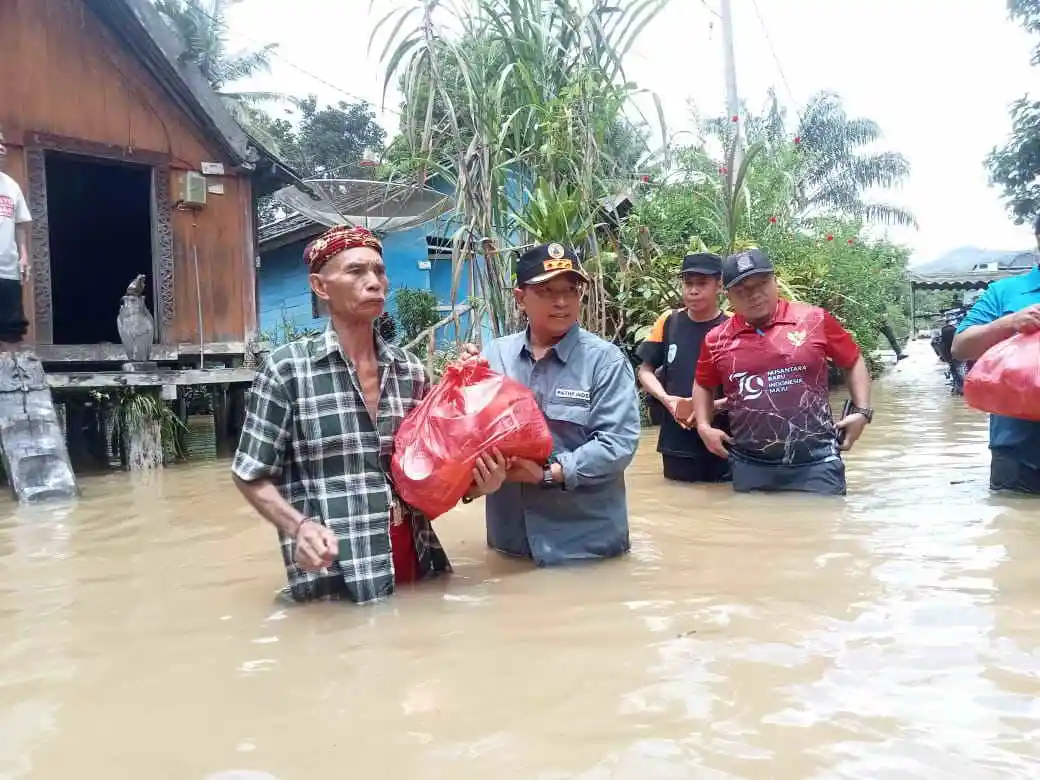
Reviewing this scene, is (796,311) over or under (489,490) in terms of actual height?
over

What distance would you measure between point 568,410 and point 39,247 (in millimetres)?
6847

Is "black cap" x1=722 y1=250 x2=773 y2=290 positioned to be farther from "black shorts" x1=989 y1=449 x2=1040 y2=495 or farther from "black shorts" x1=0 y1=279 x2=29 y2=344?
"black shorts" x1=0 y1=279 x2=29 y2=344

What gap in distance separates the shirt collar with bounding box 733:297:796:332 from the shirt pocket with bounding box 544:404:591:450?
1462 mm

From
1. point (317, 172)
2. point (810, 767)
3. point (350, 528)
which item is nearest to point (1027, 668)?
point (810, 767)

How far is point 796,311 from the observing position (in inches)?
170

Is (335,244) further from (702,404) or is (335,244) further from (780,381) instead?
(702,404)

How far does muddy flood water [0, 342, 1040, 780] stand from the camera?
1831mm

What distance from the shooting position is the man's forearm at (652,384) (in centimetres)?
502

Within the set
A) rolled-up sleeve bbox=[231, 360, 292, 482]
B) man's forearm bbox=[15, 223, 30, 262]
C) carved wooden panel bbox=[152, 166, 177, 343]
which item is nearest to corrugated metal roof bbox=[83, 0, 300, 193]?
carved wooden panel bbox=[152, 166, 177, 343]

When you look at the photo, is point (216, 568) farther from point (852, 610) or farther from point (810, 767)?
point (810, 767)

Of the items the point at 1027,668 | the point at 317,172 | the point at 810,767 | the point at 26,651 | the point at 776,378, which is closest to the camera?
the point at 810,767

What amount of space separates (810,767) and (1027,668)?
79 centimetres

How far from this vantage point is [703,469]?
5207 millimetres

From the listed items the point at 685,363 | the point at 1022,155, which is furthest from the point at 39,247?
the point at 1022,155
